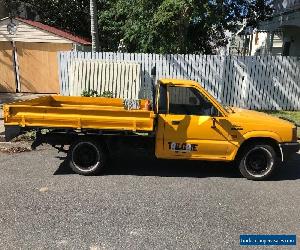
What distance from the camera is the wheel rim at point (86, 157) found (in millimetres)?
6941

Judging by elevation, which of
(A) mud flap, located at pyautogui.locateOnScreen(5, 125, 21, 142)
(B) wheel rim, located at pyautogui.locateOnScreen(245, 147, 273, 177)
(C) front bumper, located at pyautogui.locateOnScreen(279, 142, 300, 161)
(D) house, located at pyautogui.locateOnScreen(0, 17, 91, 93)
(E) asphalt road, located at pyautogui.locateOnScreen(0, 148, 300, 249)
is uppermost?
(D) house, located at pyautogui.locateOnScreen(0, 17, 91, 93)

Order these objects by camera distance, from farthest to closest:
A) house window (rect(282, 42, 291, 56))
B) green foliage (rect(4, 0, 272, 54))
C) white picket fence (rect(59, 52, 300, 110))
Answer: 1. house window (rect(282, 42, 291, 56))
2. green foliage (rect(4, 0, 272, 54))
3. white picket fence (rect(59, 52, 300, 110))

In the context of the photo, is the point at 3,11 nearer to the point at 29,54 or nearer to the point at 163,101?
the point at 29,54

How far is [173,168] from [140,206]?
207 centimetres

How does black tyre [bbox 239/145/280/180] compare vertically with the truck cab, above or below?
below

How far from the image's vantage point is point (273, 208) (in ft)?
19.1

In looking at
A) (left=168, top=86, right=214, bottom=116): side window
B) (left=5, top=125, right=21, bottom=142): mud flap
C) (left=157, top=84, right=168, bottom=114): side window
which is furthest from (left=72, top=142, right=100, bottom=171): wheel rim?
(left=168, top=86, right=214, bottom=116): side window

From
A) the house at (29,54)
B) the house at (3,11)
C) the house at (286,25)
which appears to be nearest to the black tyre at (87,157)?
the house at (29,54)

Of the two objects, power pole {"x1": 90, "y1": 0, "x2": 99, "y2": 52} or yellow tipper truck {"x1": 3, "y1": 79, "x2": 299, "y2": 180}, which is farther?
power pole {"x1": 90, "y1": 0, "x2": 99, "y2": 52}

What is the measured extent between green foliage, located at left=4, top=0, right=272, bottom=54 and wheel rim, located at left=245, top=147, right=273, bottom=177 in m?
7.85

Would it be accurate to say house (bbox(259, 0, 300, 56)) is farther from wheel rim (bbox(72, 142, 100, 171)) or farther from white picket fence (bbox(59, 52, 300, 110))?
wheel rim (bbox(72, 142, 100, 171))

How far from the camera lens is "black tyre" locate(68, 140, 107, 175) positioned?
272 inches

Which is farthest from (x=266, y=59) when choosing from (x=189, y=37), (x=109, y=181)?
(x=109, y=181)

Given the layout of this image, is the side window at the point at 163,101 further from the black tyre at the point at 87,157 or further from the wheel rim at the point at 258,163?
the wheel rim at the point at 258,163
